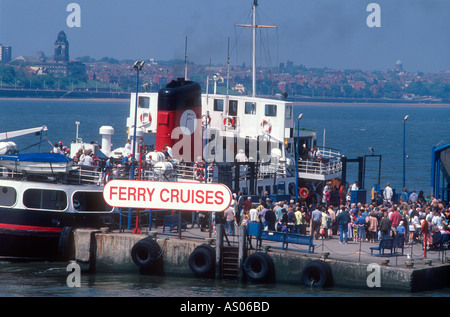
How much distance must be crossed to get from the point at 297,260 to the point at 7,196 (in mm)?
10726

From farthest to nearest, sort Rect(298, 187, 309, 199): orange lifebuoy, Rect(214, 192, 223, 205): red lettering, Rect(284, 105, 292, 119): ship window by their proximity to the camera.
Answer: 1. Rect(284, 105, 292, 119): ship window
2. Rect(298, 187, 309, 199): orange lifebuoy
3. Rect(214, 192, 223, 205): red lettering

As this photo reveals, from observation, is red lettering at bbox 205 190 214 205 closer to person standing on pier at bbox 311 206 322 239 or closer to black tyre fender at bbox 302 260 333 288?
black tyre fender at bbox 302 260 333 288

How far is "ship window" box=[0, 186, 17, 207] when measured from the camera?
93.8 feet

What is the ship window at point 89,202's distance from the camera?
29.1m

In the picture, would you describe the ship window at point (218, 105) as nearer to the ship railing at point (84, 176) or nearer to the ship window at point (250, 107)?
the ship window at point (250, 107)

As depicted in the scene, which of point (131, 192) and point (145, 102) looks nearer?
point (131, 192)

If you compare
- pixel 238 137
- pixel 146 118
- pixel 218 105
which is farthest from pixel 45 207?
pixel 218 105

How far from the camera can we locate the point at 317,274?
82.6 ft

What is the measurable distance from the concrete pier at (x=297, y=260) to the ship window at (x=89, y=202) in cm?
128

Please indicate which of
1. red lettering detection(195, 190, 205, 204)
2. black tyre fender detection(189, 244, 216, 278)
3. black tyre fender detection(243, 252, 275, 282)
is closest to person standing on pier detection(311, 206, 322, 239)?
black tyre fender detection(243, 252, 275, 282)

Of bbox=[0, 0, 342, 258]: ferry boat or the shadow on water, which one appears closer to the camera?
the shadow on water

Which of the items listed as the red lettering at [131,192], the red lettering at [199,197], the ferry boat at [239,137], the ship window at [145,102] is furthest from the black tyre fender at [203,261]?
the ship window at [145,102]

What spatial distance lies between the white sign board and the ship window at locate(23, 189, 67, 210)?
9.05 feet

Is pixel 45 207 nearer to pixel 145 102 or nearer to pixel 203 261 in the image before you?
pixel 203 261
